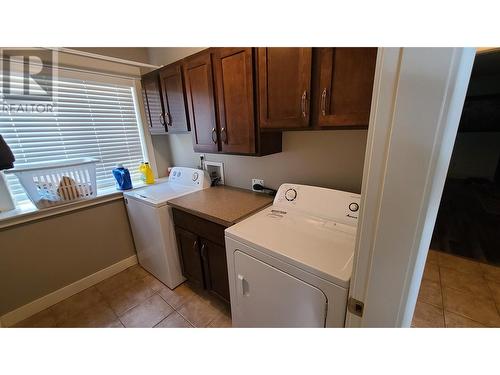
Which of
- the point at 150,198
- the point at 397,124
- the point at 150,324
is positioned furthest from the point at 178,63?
the point at 150,324

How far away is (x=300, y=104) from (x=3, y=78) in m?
2.24

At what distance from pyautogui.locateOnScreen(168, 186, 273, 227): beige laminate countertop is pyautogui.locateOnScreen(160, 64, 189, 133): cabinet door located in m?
0.68

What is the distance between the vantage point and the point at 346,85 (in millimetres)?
959

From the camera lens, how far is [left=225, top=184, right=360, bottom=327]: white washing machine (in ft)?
2.88

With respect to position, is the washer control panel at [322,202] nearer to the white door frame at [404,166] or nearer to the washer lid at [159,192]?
the white door frame at [404,166]

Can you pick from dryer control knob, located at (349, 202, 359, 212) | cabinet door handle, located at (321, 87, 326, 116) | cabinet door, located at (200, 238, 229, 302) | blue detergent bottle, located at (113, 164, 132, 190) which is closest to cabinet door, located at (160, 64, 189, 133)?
blue detergent bottle, located at (113, 164, 132, 190)

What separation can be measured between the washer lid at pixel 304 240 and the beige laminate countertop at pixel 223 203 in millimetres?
110

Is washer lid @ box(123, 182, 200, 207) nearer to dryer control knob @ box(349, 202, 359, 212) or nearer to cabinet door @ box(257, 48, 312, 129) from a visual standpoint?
cabinet door @ box(257, 48, 312, 129)

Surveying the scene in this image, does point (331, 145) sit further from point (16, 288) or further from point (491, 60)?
point (16, 288)

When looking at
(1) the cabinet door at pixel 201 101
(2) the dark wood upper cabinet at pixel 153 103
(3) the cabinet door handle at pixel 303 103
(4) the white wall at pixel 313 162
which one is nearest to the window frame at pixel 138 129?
(2) the dark wood upper cabinet at pixel 153 103

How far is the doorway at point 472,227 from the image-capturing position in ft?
5.61

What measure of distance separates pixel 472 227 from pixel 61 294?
4.52m

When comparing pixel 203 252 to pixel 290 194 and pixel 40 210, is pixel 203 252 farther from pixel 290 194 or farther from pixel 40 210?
pixel 40 210

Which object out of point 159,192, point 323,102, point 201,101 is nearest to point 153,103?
point 201,101
